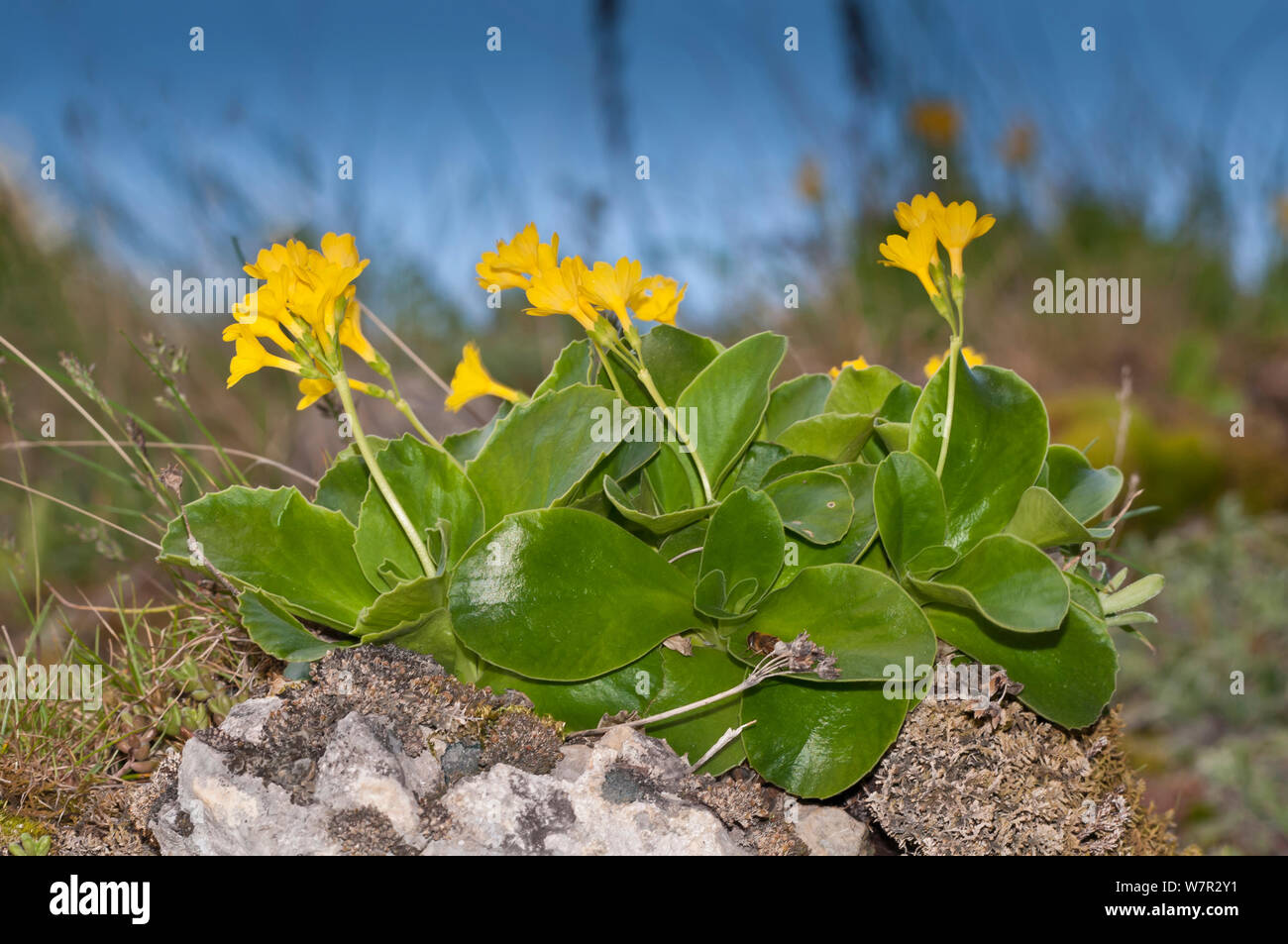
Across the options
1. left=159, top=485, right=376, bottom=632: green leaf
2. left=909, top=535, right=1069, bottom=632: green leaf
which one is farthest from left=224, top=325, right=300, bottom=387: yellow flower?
left=909, top=535, right=1069, bottom=632: green leaf

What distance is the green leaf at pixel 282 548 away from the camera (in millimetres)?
1381

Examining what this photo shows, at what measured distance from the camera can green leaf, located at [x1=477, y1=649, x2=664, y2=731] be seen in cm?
136

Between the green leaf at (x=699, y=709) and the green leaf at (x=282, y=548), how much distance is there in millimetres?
427

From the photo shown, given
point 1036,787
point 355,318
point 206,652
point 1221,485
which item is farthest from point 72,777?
point 1221,485

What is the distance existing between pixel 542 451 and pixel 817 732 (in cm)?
52

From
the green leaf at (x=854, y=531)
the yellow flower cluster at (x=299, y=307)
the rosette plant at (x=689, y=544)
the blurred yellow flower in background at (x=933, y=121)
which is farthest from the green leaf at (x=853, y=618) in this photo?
the blurred yellow flower in background at (x=933, y=121)

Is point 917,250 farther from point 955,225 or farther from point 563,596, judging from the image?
point 563,596

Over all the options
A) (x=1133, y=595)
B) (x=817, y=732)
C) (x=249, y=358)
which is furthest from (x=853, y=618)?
(x=249, y=358)

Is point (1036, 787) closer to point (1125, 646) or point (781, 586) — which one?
point (781, 586)

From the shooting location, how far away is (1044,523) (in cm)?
140

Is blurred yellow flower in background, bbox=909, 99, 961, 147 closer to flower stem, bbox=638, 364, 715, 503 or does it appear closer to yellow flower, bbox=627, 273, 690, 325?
yellow flower, bbox=627, 273, 690, 325

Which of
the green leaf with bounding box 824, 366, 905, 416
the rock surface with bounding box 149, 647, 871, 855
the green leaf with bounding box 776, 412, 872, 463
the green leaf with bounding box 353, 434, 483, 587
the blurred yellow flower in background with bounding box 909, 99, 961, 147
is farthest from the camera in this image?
the blurred yellow flower in background with bounding box 909, 99, 961, 147

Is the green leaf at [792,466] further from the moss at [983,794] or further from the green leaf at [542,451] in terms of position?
the moss at [983,794]

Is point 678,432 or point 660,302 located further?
point 660,302
